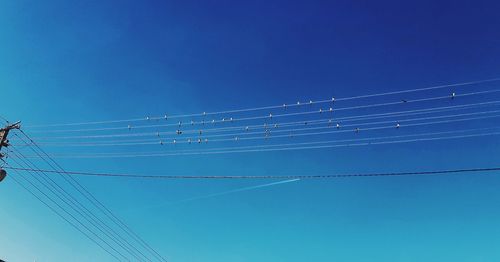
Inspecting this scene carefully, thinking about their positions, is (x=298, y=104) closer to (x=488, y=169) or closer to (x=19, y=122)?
(x=488, y=169)

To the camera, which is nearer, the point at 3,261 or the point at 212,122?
the point at 212,122

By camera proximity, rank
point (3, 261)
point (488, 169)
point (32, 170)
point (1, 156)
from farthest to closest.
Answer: point (3, 261) → point (32, 170) → point (1, 156) → point (488, 169)

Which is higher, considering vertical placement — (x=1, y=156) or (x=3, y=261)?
(x=1, y=156)

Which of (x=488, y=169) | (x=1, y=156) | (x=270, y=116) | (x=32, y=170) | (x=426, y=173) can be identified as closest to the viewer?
(x=488, y=169)

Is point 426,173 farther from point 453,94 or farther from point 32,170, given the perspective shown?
point 32,170

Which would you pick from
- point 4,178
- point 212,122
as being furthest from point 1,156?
point 212,122

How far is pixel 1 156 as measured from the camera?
20.4m

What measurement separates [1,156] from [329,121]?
14.9m

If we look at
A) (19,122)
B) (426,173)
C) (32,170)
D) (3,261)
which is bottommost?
(3,261)

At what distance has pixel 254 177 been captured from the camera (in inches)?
727

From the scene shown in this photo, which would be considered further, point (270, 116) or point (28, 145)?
point (28, 145)

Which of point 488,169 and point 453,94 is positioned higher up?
point 453,94

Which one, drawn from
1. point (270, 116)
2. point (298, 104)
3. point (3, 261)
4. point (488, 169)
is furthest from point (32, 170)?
point (488, 169)

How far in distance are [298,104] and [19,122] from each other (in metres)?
13.4
